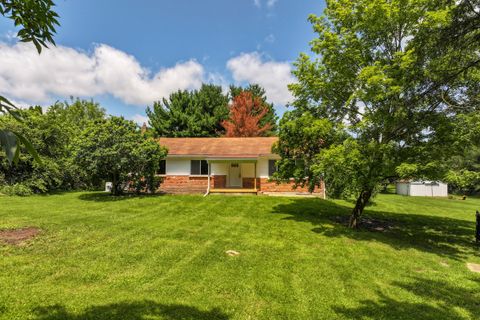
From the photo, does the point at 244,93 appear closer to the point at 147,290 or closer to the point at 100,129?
the point at 100,129

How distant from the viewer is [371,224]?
491 inches

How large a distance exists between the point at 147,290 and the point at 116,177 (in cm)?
1340

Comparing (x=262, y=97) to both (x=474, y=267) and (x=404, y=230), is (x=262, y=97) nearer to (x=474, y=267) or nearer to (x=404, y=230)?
(x=404, y=230)

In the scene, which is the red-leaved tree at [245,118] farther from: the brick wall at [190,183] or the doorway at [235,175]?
the brick wall at [190,183]

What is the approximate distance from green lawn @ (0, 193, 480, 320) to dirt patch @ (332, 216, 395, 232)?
1.35 ft

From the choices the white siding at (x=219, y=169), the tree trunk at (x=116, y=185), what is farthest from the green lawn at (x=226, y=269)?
the white siding at (x=219, y=169)

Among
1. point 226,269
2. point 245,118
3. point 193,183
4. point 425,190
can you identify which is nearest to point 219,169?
point 193,183

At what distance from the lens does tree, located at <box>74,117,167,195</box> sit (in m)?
15.7

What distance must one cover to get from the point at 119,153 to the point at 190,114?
1931 centimetres

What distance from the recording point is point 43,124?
19609mm

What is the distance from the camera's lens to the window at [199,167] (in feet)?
69.5

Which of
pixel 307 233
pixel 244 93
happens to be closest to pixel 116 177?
pixel 307 233

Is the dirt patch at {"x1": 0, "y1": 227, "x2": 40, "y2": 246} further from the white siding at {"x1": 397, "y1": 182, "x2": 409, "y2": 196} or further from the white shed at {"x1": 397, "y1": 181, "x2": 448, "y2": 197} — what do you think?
the white siding at {"x1": 397, "y1": 182, "x2": 409, "y2": 196}

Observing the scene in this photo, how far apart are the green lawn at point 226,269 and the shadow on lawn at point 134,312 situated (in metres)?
0.02
